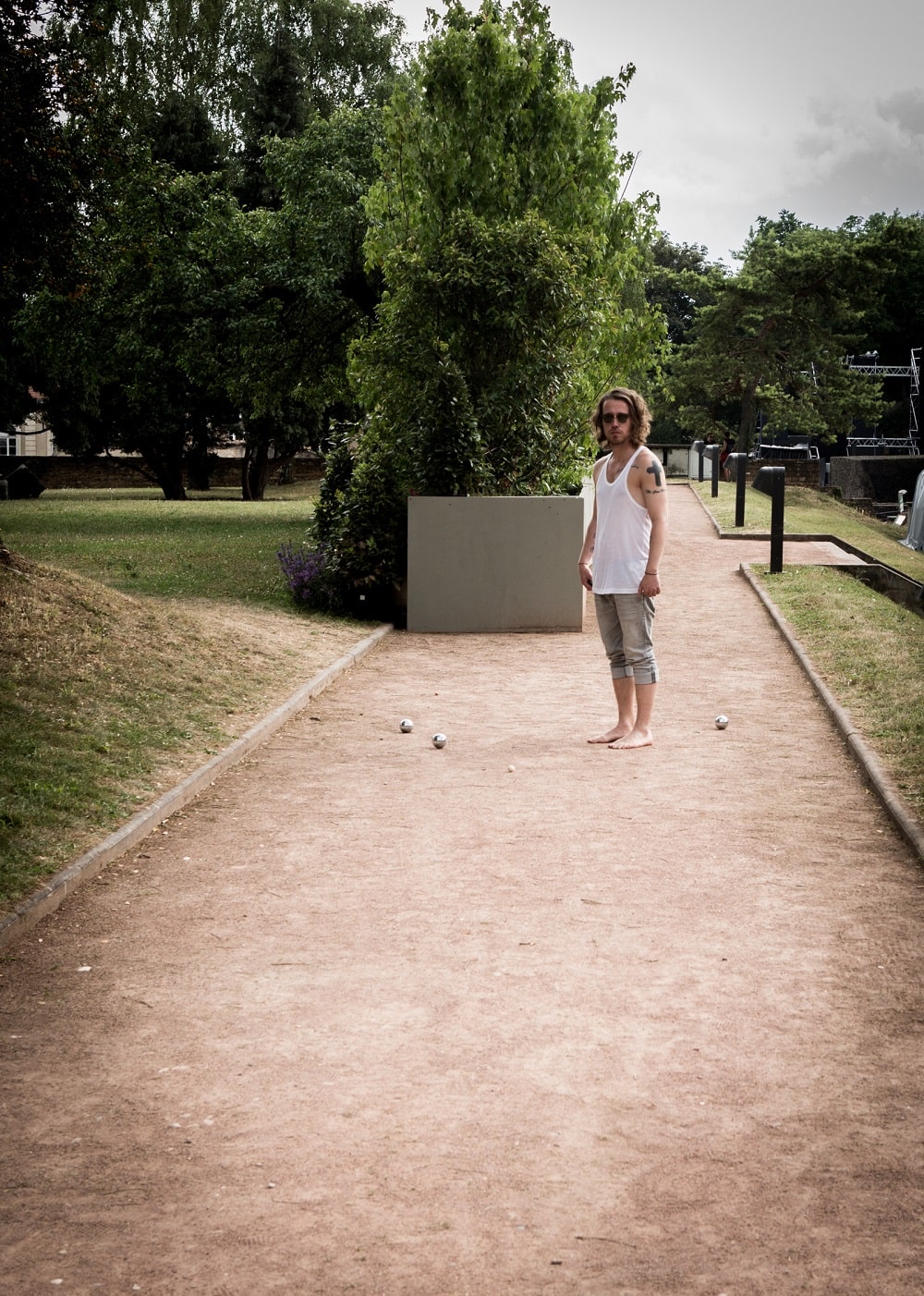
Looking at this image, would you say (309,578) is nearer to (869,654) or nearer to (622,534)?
(869,654)

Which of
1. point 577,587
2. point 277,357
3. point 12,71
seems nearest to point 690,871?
point 577,587

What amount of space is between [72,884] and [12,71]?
10.8 metres

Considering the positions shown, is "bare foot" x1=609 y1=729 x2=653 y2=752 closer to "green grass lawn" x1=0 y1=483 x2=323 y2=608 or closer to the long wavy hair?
the long wavy hair

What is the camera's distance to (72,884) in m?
5.65

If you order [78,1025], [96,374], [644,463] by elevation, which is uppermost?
[96,374]

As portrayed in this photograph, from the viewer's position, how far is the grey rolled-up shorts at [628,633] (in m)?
8.32

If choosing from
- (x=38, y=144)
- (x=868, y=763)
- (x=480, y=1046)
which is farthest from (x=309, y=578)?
(x=480, y=1046)

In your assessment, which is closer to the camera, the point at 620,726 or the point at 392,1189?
the point at 392,1189

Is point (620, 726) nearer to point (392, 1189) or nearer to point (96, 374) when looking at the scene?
point (392, 1189)

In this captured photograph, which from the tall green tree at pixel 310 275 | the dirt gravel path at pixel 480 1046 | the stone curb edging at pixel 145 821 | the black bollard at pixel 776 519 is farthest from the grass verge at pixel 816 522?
the dirt gravel path at pixel 480 1046

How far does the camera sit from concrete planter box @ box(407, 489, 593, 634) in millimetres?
13625

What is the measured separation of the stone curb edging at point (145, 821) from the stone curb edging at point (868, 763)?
344 centimetres

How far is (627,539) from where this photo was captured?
8242 millimetres

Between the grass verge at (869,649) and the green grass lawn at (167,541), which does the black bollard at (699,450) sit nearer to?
the green grass lawn at (167,541)
